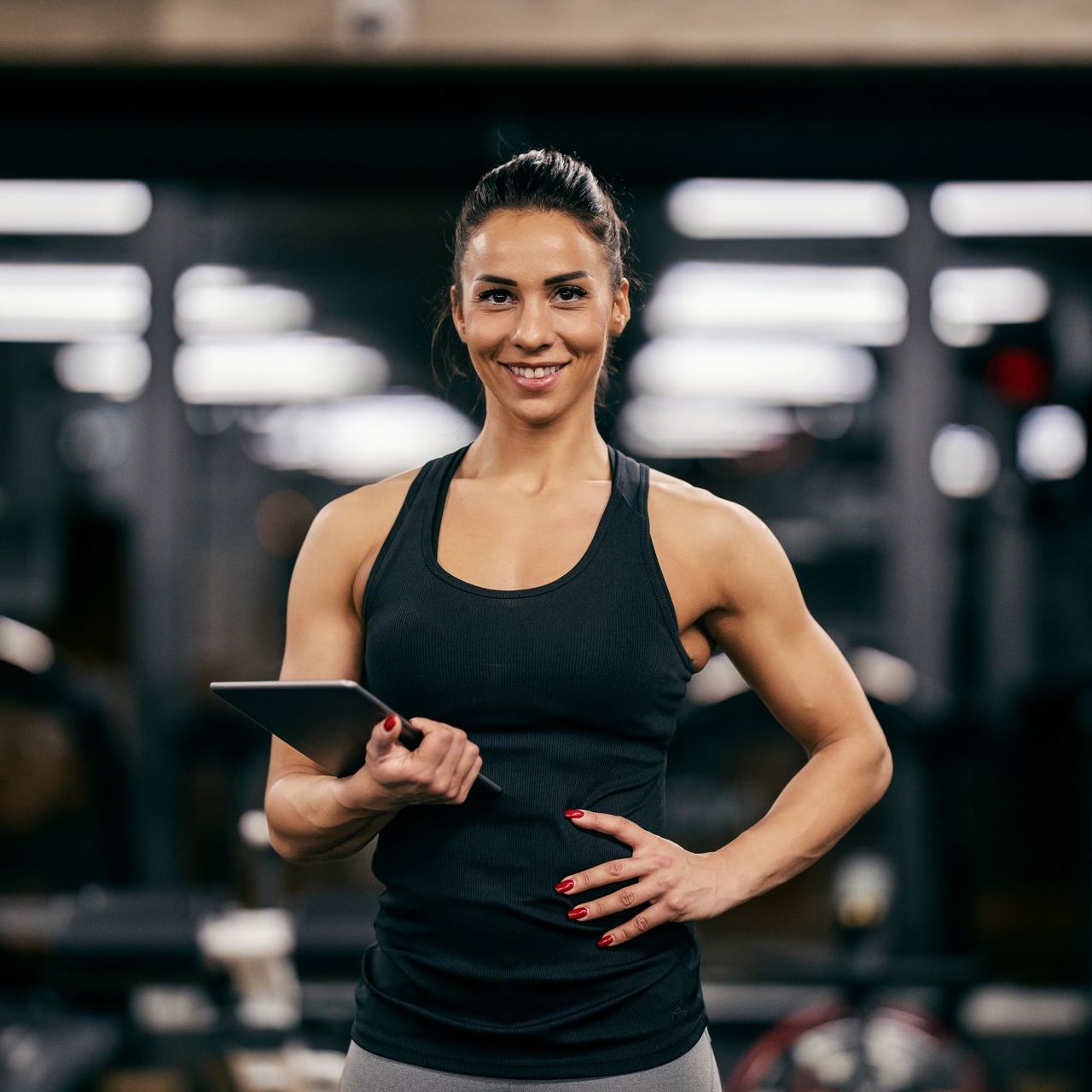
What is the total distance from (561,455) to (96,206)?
9.81 feet

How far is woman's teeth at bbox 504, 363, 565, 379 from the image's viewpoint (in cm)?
121

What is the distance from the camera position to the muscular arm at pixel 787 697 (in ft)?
4.02

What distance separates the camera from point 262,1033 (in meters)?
2.76

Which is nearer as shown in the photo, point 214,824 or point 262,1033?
point 262,1033

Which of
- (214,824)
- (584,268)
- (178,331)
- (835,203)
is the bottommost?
(214,824)

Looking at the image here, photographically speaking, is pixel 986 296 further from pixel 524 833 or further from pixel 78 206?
pixel 524 833

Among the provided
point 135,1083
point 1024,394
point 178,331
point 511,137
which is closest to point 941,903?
point 1024,394

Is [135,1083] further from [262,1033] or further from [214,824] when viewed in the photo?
[214,824]

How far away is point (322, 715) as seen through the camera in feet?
3.43

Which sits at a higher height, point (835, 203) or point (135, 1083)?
point (835, 203)

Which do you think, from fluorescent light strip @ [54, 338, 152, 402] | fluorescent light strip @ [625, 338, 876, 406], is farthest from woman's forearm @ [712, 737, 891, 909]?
fluorescent light strip @ [54, 338, 152, 402]

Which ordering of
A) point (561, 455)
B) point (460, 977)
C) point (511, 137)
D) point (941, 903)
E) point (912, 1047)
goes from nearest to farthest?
1. point (460, 977)
2. point (561, 455)
3. point (912, 1047)
4. point (941, 903)
5. point (511, 137)

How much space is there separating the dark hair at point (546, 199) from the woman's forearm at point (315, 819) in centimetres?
50

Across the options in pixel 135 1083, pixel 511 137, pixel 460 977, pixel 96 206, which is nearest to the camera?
pixel 460 977
